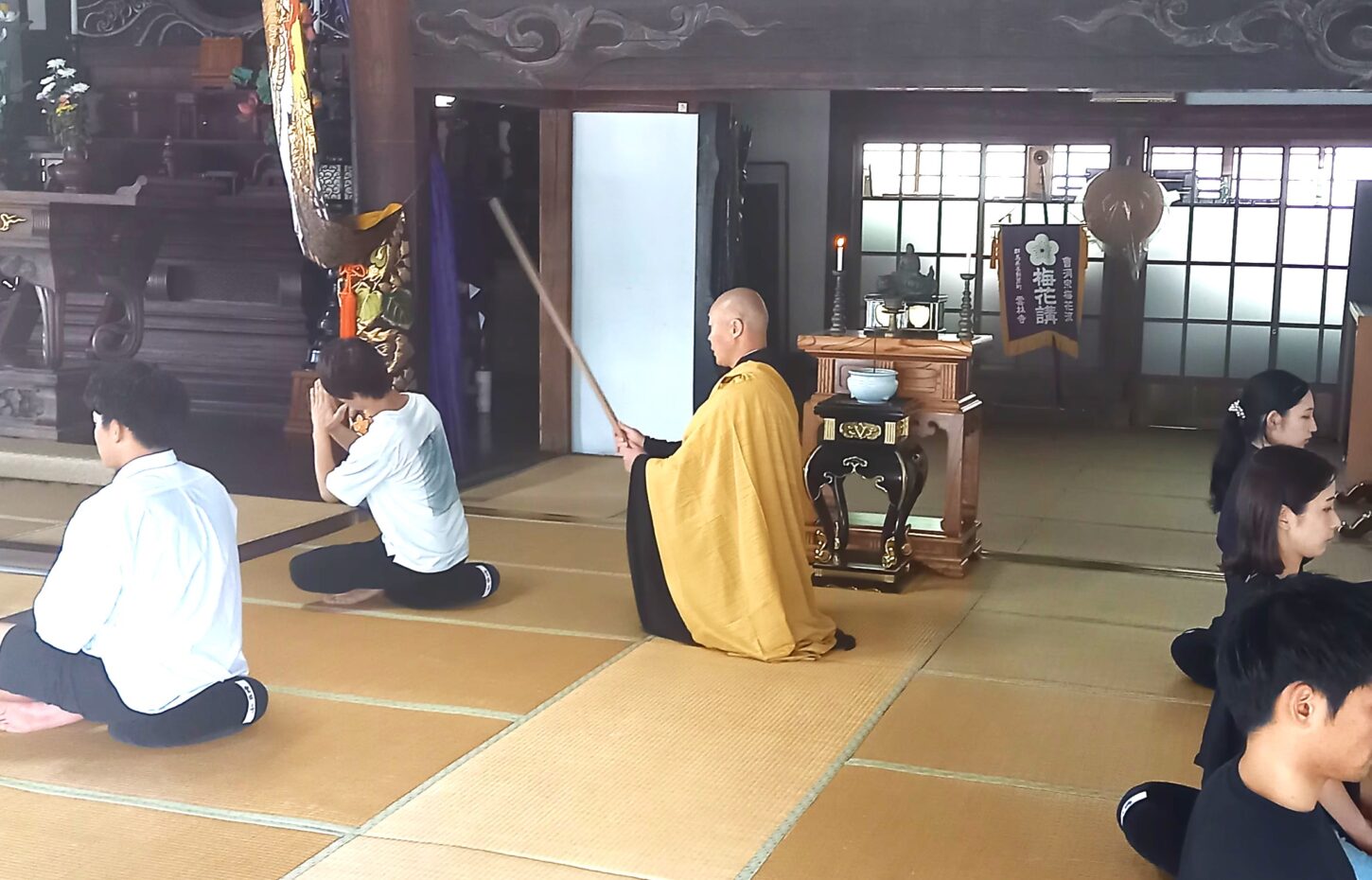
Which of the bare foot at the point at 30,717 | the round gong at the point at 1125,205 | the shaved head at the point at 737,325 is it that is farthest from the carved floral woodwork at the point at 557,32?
the bare foot at the point at 30,717

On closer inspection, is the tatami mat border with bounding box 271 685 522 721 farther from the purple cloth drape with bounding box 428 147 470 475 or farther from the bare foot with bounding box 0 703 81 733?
the purple cloth drape with bounding box 428 147 470 475

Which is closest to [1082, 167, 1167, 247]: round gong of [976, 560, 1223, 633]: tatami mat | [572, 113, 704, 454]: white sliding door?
[572, 113, 704, 454]: white sliding door

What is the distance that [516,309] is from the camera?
888 centimetres

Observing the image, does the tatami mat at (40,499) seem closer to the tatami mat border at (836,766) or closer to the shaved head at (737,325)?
the shaved head at (737,325)

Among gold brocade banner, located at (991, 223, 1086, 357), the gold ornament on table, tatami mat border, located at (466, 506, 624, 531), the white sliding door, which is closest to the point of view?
the gold ornament on table

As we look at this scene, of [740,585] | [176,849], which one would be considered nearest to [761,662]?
[740,585]

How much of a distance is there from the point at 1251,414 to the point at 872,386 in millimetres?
1277

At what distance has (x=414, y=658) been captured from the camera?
Answer: 389 cm

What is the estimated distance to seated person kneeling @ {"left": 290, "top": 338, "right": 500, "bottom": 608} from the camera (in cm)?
409

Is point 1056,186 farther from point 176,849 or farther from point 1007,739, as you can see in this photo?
point 176,849

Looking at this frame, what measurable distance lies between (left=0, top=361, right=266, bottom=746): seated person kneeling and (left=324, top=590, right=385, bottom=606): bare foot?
1.15 metres

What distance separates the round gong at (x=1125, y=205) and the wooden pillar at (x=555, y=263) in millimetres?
2521

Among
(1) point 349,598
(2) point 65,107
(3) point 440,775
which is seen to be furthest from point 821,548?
(2) point 65,107

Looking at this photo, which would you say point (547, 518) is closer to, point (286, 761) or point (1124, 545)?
point (1124, 545)
